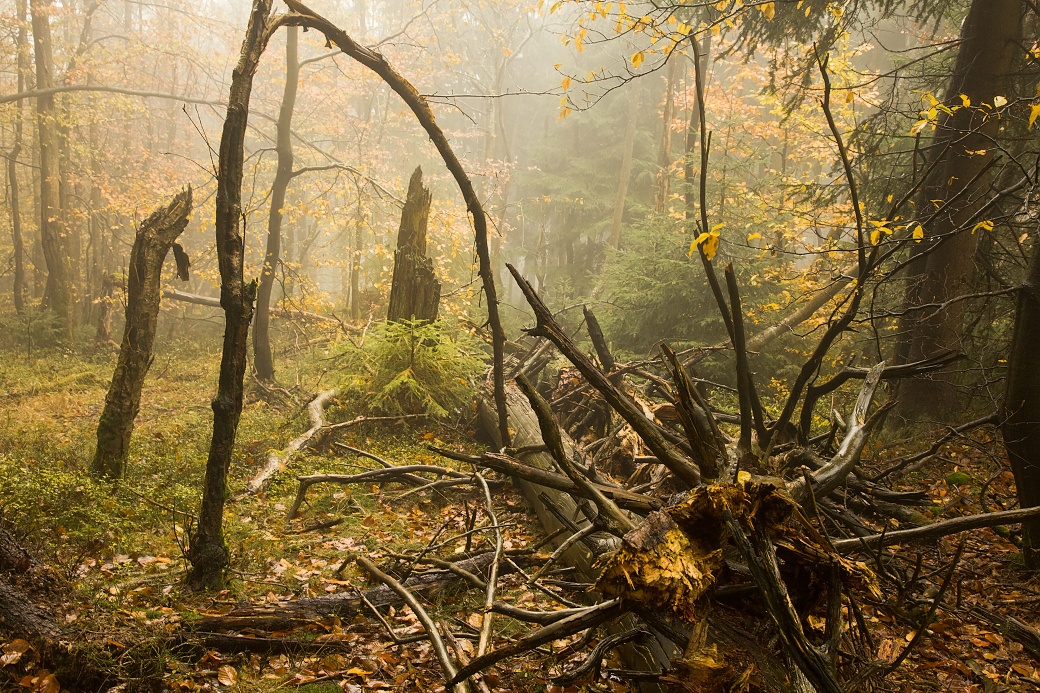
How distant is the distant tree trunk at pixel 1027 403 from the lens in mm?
4160

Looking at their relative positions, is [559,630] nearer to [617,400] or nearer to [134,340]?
[617,400]

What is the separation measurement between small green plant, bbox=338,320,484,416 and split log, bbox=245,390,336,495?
0.45 m

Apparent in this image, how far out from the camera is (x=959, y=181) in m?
7.43

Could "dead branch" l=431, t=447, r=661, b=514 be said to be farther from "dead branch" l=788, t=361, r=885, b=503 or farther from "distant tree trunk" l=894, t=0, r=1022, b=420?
"distant tree trunk" l=894, t=0, r=1022, b=420

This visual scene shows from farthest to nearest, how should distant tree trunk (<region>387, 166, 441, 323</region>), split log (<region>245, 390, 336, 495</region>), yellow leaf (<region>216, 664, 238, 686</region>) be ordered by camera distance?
distant tree trunk (<region>387, 166, 441, 323</region>) < split log (<region>245, 390, 336, 495</region>) < yellow leaf (<region>216, 664, 238, 686</region>)

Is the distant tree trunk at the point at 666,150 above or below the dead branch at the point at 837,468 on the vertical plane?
above

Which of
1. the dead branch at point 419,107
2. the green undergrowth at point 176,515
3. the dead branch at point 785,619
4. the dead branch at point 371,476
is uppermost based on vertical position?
the dead branch at point 419,107

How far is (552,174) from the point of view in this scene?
2889 centimetres

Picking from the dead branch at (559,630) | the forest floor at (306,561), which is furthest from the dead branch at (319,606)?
the dead branch at (559,630)

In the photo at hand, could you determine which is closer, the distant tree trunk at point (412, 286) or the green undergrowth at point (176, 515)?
the green undergrowth at point (176, 515)

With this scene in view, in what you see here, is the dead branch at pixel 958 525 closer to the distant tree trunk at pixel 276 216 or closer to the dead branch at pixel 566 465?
the dead branch at pixel 566 465

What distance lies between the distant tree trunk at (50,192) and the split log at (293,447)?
10.6 metres

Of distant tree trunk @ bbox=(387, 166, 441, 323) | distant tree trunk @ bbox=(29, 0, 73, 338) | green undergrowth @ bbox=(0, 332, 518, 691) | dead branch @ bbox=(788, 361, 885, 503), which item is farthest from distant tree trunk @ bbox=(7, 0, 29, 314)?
dead branch @ bbox=(788, 361, 885, 503)

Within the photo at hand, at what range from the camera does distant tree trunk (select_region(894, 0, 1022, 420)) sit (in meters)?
7.28
